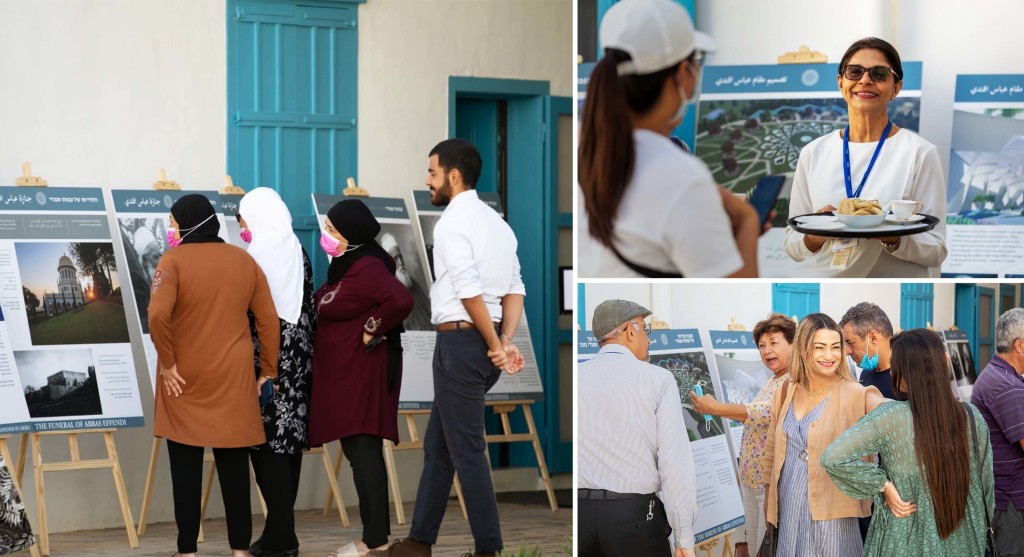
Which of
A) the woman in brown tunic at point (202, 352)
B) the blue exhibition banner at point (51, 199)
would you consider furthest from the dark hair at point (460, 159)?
the blue exhibition banner at point (51, 199)

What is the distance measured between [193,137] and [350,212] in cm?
168

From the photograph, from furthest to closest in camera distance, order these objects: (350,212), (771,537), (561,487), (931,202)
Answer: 1. (561,487)
2. (350,212)
3. (771,537)
4. (931,202)

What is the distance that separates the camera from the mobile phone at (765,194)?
Result: 3.47 metres

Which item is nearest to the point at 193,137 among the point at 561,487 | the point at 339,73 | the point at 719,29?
the point at 339,73

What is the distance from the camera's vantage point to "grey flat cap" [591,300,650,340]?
3.83 metres

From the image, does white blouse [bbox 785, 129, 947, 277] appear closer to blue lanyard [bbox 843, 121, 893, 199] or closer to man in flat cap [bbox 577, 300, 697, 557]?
blue lanyard [bbox 843, 121, 893, 199]

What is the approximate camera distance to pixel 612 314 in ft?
12.8

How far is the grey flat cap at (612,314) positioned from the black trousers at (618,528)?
0.50 m

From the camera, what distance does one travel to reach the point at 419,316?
6961 mm

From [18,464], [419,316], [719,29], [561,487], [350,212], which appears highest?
[719,29]

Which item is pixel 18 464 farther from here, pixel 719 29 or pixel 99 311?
pixel 719 29

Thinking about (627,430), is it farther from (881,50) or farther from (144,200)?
(144,200)

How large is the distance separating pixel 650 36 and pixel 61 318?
368 cm

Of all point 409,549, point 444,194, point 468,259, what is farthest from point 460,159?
point 409,549
